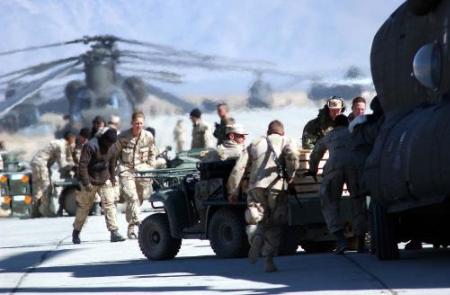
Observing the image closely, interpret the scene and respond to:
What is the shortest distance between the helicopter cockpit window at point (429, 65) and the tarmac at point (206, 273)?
1784 millimetres

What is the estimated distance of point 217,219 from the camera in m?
17.1

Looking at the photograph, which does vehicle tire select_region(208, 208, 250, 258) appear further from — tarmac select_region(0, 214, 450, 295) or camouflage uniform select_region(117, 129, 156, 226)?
camouflage uniform select_region(117, 129, 156, 226)

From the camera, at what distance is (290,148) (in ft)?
49.7

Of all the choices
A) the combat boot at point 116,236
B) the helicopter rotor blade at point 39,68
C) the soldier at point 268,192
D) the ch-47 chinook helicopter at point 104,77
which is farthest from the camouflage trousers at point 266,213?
the helicopter rotor blade at point 39,68

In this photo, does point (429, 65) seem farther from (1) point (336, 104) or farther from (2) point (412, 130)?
(1) point (336, 104)

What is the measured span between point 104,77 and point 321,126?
29.6 m

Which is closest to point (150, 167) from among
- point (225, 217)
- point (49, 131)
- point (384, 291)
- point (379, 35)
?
point (225, 217)

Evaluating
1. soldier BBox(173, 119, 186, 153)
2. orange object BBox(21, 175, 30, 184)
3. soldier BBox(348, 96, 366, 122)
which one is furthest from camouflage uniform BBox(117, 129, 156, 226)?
soldier BBox(173, 119, 186, 153)

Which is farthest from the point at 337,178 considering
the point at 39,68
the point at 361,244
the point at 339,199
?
the point at 39,68

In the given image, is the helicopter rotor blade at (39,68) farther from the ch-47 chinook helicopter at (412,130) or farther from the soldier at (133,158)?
the ch-47 chinook helicopter at (412,130)

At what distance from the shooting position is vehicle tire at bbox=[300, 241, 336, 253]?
17.9 m

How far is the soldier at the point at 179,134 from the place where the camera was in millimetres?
41938

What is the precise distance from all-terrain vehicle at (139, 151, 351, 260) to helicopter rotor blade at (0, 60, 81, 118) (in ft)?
94.5

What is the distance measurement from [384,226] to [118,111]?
30.6m
